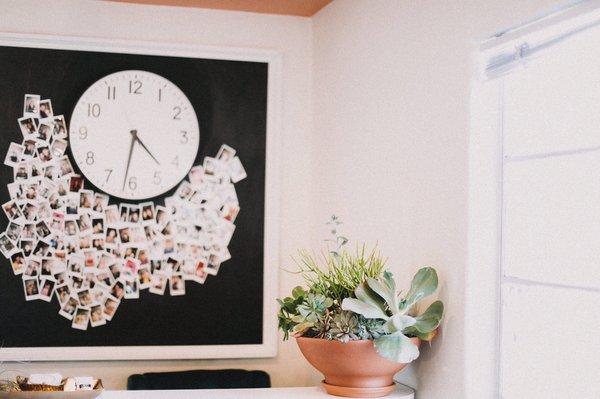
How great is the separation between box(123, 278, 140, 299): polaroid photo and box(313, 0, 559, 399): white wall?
30.6 inches

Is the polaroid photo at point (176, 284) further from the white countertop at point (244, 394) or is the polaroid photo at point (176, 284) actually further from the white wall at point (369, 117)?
the white countertop at point (244, 394)

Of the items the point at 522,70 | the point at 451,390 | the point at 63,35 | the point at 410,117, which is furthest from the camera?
the point at 63,35

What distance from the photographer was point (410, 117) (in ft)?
8.35

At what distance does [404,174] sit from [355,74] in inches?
23.0

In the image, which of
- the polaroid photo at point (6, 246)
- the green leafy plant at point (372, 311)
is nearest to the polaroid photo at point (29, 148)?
the polaroid photo at point (6, 246)

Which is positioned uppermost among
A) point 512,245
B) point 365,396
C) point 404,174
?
point 404,174

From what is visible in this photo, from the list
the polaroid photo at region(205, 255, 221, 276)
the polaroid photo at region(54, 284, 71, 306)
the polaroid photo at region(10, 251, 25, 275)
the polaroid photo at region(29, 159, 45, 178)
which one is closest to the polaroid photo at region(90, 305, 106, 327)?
the polaroid photo at region(54, 284, 71, 306)

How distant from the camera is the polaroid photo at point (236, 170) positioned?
335 cm

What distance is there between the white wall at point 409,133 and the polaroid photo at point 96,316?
3.10ft

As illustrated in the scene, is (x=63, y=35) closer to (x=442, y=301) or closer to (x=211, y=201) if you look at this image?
(x=211, y=201)

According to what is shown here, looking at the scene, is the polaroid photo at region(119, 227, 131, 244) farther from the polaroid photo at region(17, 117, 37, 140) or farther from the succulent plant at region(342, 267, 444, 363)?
Result: the succulent plant at region(342, 267, 444, 363)

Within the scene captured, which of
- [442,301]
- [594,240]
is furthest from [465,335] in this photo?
[594,240]

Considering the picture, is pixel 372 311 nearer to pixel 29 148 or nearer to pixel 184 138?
pixel 184 138

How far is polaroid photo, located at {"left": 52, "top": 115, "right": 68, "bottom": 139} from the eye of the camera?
10.6ft
